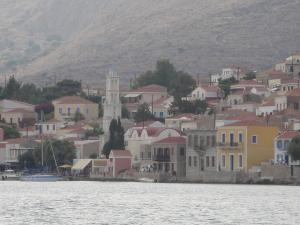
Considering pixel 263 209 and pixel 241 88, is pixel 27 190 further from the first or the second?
pixel 241 88

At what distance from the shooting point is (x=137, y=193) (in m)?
104

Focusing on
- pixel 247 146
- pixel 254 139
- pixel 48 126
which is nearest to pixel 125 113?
pixel 48 126

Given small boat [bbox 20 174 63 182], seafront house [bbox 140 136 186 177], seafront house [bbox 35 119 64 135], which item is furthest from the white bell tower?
seafront house [bbox 140 136 186 177]

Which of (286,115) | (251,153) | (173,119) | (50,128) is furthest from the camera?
(50,128)

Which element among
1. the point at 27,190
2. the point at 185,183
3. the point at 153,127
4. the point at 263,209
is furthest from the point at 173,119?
the point at 263,209

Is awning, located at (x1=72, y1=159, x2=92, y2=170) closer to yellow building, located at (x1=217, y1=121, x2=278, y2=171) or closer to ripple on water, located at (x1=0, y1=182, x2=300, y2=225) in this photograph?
yellow building, located at (x1=217, y1=121, x2=278, y2=171)

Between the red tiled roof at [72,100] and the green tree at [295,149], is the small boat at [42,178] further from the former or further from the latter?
the red tiled roof at [72,100]

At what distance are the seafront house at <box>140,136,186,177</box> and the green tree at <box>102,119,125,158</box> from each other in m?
5.44

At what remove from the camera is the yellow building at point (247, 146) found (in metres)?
122

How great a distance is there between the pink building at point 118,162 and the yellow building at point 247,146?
14561 mm

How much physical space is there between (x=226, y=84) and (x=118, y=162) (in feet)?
166

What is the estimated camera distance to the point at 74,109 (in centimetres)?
18162

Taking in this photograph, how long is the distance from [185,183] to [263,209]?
37260 millimetres

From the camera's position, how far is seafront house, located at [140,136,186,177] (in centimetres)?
13050
